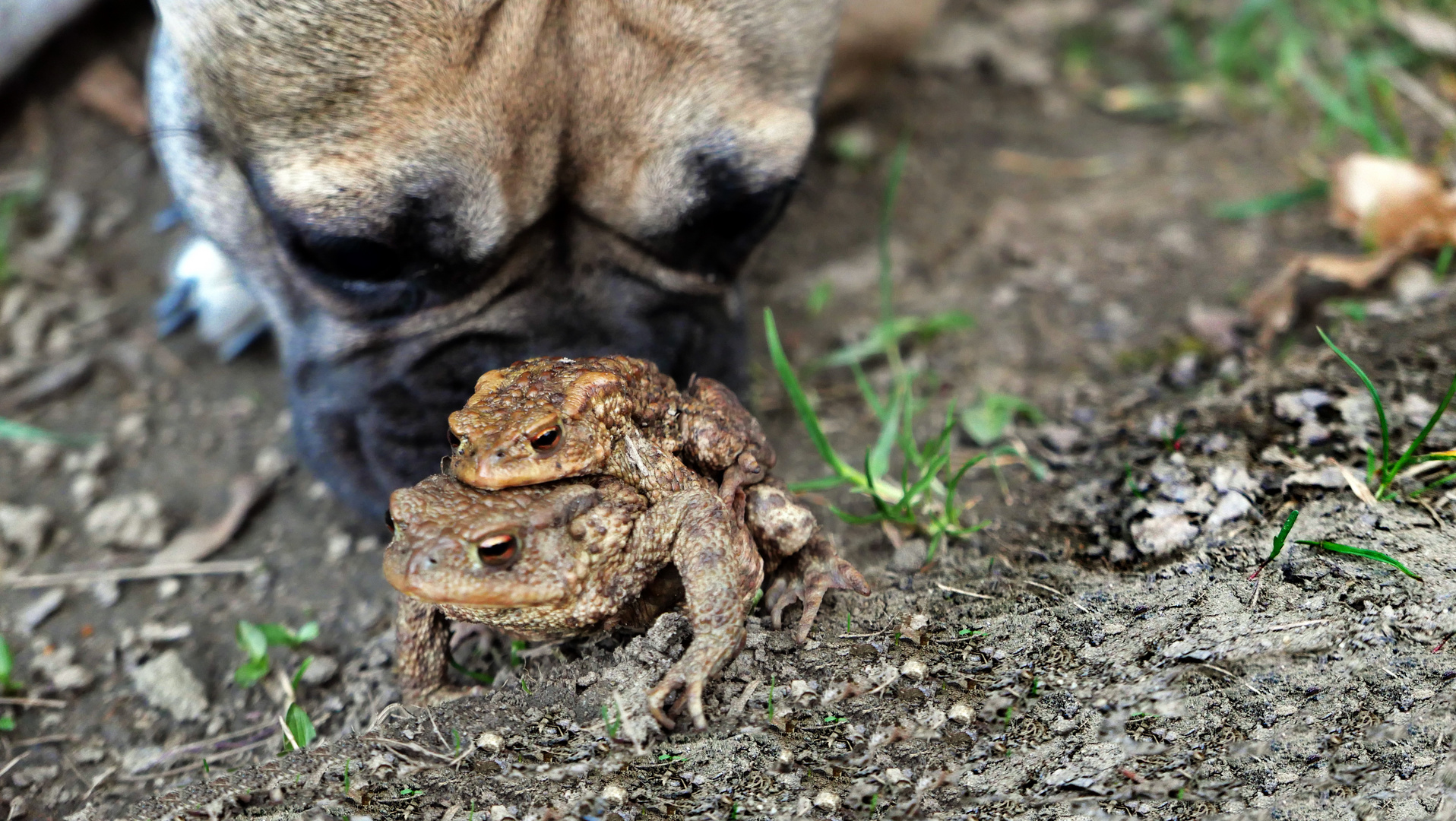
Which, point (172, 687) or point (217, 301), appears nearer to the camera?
point (172, 687)

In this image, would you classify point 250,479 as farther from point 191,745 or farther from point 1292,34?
point 1292,34

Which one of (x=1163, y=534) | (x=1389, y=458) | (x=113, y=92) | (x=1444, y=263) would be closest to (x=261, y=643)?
(x=1163, y=534)

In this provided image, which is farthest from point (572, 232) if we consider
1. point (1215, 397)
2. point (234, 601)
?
point (1215, 397)

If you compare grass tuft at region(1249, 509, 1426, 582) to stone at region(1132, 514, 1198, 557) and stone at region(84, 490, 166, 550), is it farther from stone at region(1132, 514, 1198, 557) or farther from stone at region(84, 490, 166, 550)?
stone at region(84, 490, 166, 550)

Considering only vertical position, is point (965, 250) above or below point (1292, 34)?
below

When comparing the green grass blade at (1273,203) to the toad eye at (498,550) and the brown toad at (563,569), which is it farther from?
the toad eye at (498,550)

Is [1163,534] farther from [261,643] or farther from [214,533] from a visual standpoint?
[214,533]

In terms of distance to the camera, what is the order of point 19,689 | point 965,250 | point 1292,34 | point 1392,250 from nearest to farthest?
point 19,689
point 1392,250
point 965,250
point 1292,34
